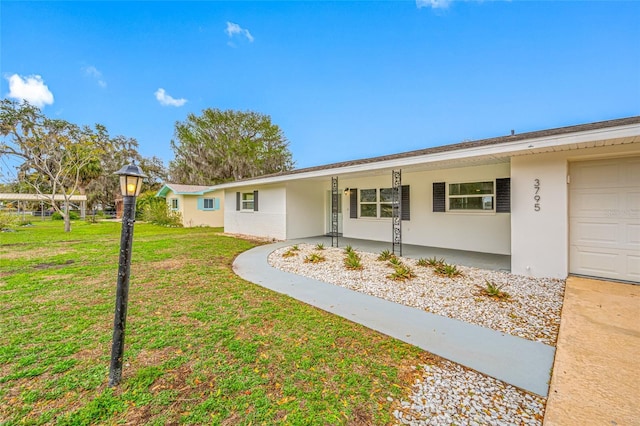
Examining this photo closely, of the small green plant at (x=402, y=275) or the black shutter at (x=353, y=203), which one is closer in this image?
the small green plant at (x=402, y=275)

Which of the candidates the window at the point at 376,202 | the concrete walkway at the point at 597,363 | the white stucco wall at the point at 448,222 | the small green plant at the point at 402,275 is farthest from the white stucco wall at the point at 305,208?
the concrete walkway at the point at 597,363

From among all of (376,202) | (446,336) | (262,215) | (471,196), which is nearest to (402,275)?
(446,336)

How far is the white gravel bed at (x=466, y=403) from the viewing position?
1979 millimetres

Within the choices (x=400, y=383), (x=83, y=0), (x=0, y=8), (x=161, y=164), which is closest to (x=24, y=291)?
(x=400, y=383)

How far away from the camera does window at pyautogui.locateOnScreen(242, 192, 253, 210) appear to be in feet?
44.9

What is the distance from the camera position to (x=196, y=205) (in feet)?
63.9

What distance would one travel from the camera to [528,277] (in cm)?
550

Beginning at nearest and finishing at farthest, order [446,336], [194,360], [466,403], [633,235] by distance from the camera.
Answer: [466,403] < [194,360] < [446,336] < [633,235]

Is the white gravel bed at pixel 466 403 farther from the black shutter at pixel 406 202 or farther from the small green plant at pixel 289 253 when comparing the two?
the black shutter at pixel 406 202

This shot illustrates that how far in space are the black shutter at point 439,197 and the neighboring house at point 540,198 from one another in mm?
29

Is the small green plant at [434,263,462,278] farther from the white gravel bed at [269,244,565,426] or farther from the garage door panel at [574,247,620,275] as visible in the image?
the garage door panel at [574,247,620,275]

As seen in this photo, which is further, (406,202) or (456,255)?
(406,202)

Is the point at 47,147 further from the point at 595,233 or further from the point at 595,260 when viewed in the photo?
the point at 595,260

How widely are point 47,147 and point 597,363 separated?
26208 mm
